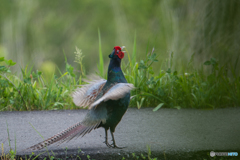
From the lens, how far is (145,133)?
2.59 m

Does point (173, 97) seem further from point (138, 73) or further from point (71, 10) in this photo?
point (71, 10)

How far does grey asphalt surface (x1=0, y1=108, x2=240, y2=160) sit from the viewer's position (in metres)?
2.08

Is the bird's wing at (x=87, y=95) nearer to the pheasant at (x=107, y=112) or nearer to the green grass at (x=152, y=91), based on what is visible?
the pheasant at (x=107, y=112)

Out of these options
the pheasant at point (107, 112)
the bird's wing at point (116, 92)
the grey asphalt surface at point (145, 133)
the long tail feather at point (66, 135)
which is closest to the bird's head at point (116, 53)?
the pheasant at point (107, 112)

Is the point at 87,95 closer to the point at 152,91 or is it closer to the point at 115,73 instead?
the point at 115,73

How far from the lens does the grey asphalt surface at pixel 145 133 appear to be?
208 cm

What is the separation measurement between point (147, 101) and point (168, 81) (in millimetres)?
385

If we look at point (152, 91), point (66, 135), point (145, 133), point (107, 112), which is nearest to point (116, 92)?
point (107, 112)

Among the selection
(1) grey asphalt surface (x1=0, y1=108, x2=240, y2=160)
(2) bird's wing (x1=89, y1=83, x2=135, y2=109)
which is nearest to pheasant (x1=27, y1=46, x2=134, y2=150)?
(2) bird's wing (x1=89, y1=83, x2=135, y2=109)

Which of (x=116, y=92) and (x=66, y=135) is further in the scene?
(x=66, y=135)

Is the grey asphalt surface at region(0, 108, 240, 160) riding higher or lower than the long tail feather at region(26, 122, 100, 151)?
lower

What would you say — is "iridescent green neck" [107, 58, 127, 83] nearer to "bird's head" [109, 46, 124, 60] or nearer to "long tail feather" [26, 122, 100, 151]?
"bird's head" [109, 46, 124, 60]

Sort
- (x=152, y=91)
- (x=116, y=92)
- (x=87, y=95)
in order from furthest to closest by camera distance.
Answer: (x=152, y=91) < (x=87, y=95) < (x=116, y=92)

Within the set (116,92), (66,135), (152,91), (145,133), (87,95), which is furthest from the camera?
(152,91)
